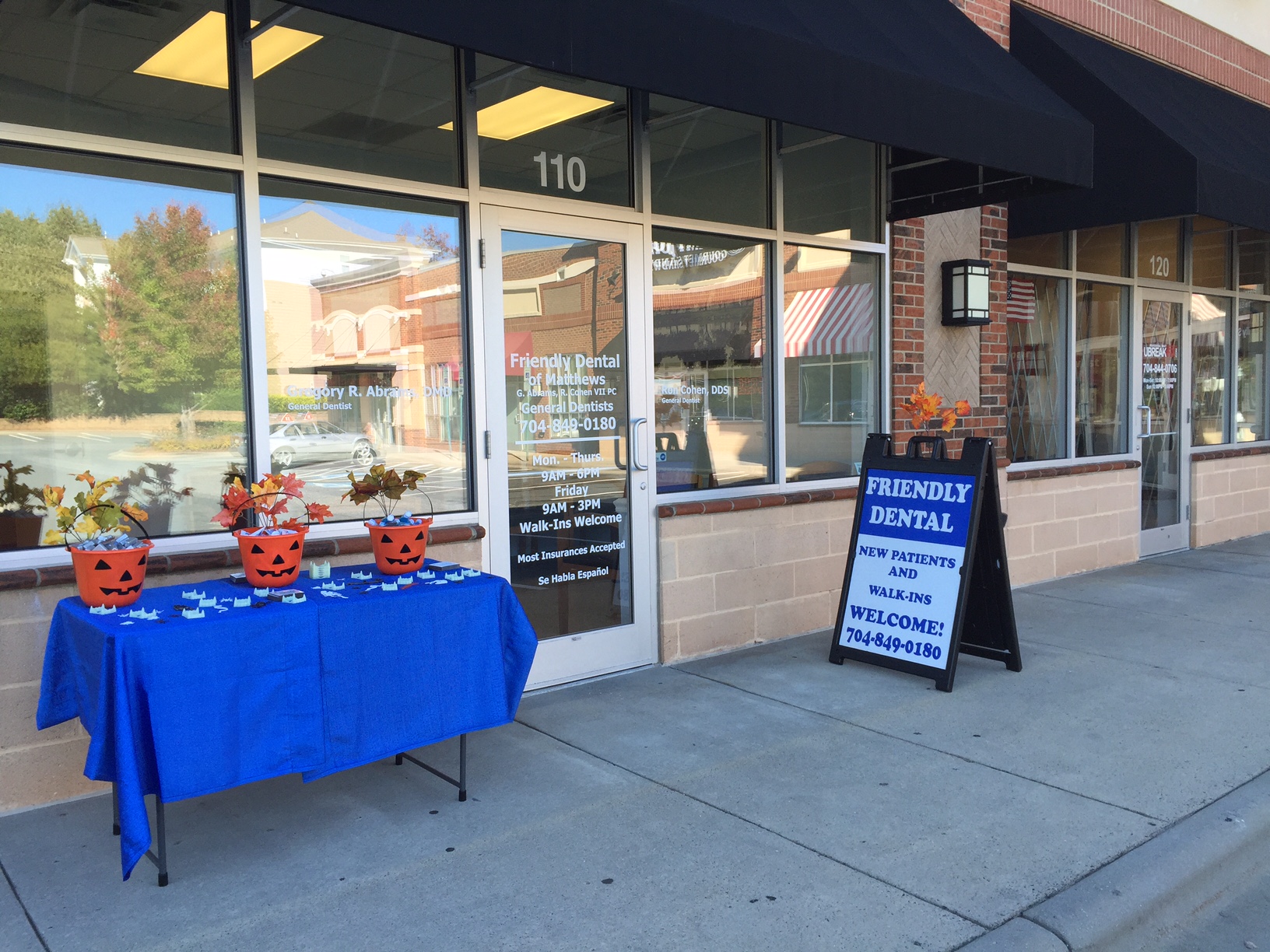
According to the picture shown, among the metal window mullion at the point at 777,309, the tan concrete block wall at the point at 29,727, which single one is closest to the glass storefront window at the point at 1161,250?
the metal window mullion at the point at 777,309

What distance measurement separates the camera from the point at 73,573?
3.90m

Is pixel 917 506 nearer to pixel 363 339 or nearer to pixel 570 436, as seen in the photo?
pixel 570 436

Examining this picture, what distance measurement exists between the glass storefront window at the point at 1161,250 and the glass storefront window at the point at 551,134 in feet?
19.1

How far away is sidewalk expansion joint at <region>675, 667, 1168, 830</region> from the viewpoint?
388 cm

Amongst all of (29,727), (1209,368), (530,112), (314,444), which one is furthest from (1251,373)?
(29,727)

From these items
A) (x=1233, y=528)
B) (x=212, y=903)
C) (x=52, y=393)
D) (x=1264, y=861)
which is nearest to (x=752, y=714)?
(x=1264, y=861)

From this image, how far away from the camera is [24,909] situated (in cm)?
320

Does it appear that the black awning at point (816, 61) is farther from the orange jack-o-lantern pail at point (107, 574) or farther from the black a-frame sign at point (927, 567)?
the orange jack-o-lantern pail at point (107, 574)

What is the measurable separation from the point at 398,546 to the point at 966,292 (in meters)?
4.77

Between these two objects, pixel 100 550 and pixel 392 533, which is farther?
pixel 392 533

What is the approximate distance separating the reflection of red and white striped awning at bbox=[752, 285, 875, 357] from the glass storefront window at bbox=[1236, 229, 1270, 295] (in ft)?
18.0

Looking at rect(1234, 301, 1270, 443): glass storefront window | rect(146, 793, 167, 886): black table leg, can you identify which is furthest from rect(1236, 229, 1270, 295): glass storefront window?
rect(146, 793, 167, 886): black table leg

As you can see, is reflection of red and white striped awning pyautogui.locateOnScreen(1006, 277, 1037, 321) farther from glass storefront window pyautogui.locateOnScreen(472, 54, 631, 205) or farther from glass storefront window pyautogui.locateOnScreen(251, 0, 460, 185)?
glass storefront window pyautogui.locateOnScreen(251, 0, 460, 185)

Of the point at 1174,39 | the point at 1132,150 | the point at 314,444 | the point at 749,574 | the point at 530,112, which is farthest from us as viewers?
the point at 1174,39
